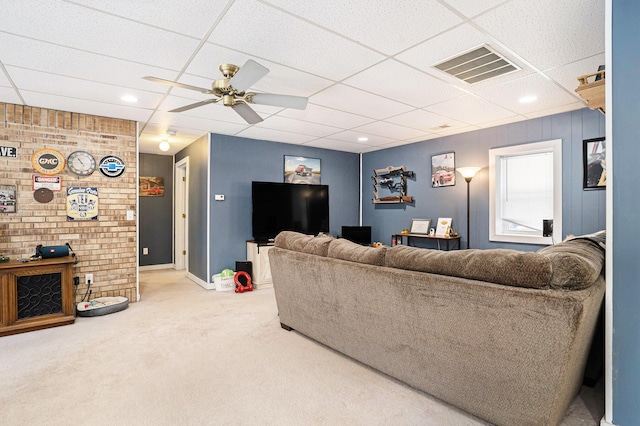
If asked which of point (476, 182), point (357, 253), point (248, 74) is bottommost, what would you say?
point (357, 253)

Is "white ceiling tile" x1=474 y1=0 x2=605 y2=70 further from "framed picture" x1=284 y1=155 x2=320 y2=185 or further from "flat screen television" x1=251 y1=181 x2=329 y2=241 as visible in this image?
"framed picture" x1=284 y1=155 x2=320 y2=185

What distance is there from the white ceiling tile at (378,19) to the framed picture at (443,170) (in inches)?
123

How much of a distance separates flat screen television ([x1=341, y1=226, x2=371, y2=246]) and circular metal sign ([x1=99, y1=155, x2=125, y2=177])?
3550 mm

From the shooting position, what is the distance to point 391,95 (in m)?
3.37

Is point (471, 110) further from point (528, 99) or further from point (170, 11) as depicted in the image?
point (170, 11)

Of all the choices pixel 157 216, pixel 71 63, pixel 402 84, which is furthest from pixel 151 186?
pixel 402 84

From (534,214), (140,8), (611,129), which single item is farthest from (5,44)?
(534,214)

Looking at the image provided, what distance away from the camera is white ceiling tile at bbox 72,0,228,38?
6.22 feet

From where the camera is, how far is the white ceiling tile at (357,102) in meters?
3.31

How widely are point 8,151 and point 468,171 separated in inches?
217

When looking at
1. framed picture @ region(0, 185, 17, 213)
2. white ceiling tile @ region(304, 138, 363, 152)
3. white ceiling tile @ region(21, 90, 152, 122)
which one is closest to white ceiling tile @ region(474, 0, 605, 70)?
white ceiling tile @ region(304, 138, 363, 152)

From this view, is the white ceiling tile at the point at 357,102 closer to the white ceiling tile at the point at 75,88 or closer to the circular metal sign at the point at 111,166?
the white ceiling tile at the point at 75,88

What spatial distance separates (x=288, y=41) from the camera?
7.62ft

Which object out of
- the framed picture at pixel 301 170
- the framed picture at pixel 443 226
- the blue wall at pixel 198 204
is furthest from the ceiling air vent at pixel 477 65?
the blue wall at pixel 198 204
